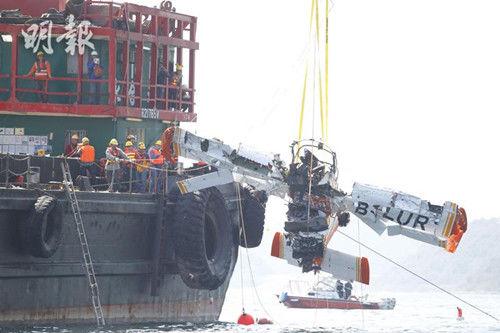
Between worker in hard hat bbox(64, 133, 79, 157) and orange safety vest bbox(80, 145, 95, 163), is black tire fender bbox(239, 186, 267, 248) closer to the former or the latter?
worker in hard hat bbox(64, 133, 79, 157)

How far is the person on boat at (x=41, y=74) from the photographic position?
42719 mm

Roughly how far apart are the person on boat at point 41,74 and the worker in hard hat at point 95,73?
1031 mm

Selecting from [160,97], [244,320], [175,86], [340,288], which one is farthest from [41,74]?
[340,288]

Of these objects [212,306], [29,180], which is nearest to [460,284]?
[212,306]

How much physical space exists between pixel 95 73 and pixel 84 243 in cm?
712

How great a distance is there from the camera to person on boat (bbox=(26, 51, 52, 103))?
A: 4272 centimetres

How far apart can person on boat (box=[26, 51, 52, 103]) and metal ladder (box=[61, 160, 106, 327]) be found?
482cm

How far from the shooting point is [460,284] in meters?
140

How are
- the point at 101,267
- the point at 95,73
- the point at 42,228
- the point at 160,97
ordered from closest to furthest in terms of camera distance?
the point at 42,228 → the point at 101,267 → the point at 95,73 → the point at 160,97

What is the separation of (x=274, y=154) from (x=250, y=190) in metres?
4.96

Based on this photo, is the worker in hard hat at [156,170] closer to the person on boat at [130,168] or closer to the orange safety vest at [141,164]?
the orange safety vest at [141,164]

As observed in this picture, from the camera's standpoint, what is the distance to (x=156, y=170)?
133 ft

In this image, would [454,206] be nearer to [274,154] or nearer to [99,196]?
[274,154]

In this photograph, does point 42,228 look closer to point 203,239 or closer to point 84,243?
point 84,243
